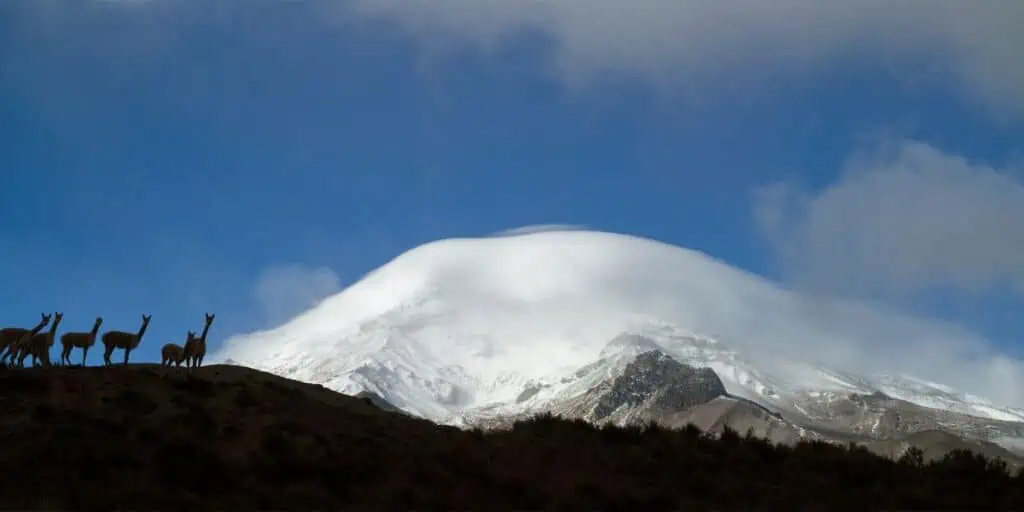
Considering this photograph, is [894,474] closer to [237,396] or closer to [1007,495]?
[1007,495]

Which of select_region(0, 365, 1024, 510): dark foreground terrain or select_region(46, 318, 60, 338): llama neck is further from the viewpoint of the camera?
select_region(46, 318, 60, 338): llama neck

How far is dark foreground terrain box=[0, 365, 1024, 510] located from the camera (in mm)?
18578

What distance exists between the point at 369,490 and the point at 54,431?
8237mm

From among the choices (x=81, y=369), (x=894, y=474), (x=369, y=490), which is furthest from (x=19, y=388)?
(x=894, y=474)

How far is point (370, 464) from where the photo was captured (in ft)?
70.6

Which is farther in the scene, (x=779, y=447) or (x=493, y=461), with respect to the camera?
(x=779, y=447)

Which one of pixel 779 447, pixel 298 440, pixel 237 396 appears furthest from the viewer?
pixel 237 396

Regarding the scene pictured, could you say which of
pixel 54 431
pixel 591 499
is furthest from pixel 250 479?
pixel 591 499

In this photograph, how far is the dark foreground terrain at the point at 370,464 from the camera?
18.6 metres

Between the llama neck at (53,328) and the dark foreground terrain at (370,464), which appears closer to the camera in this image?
the dark foreground terrain at (370,464)

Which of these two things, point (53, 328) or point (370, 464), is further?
point (53, 328)

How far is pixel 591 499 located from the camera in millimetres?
18531

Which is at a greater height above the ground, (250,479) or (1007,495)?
(1007,495)

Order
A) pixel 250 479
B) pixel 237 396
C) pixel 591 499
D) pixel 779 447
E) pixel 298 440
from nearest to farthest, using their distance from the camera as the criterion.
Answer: pixel 591 499 < pixel 250 479 < pixel 298 440 < pixel 779 447 < pixel 237 396
